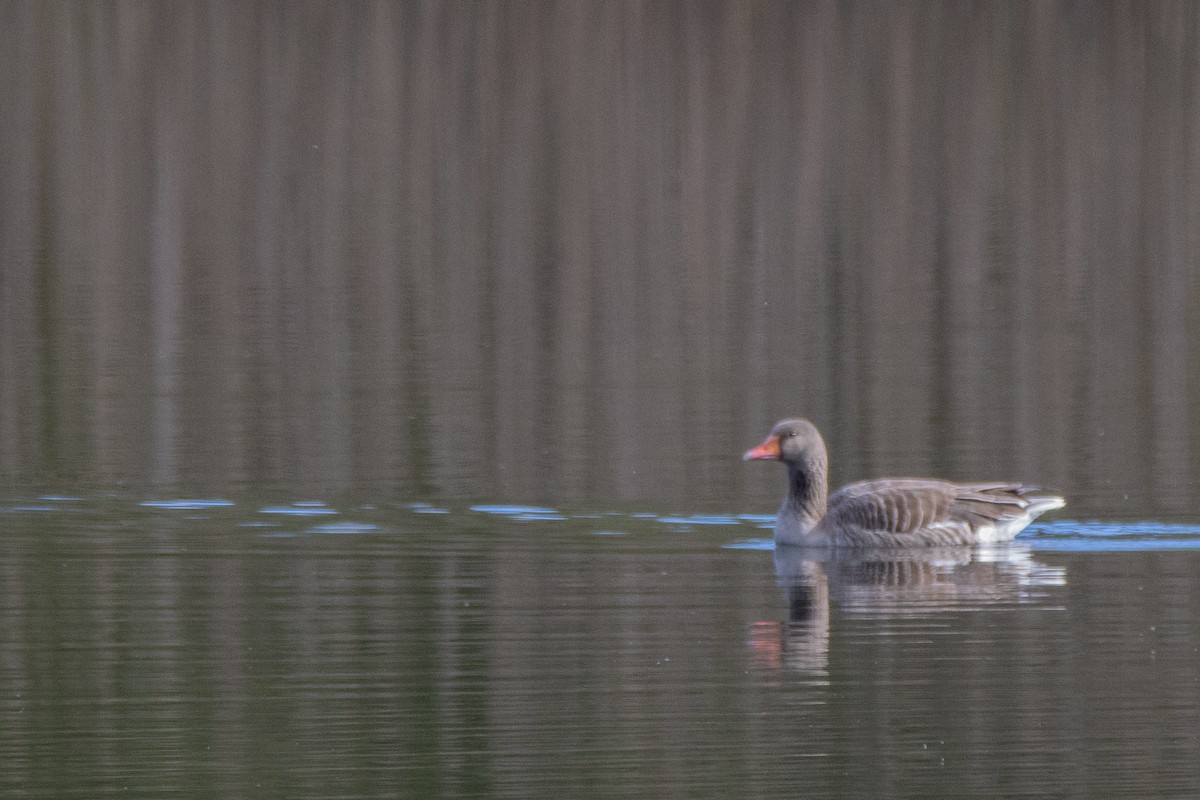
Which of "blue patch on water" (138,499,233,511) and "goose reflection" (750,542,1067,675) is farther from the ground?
"blue patch on water" (138,499,233,511)

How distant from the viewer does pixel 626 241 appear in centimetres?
3161

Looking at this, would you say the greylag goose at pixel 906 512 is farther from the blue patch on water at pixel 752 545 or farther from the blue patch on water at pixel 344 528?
the blue patch on water at pixel 344 528

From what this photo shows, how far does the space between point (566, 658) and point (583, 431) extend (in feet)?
22.1

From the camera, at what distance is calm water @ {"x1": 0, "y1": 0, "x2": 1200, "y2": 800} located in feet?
36.4

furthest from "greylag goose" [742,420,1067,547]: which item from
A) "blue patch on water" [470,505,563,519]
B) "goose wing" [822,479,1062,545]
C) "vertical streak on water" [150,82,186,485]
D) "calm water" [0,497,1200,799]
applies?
"vertical streak on water" [150,82,186,485]

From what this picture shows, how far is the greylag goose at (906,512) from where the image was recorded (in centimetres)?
1608

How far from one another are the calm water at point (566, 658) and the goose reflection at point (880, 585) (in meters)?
0.04

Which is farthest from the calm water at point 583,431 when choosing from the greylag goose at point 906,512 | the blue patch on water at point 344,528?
the greylag goose at point 906,512

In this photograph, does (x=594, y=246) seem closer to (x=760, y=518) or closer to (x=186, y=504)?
(x=760, y=518)

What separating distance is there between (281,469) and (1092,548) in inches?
215

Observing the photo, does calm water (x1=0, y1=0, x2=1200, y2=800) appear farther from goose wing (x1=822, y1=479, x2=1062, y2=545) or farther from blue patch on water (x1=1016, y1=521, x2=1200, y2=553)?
goose wing (x1=822, y1=479, x2=1062, y2=545)

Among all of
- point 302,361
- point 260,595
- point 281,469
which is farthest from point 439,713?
Answer: point 302,361

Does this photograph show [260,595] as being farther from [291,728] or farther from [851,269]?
[851,269]

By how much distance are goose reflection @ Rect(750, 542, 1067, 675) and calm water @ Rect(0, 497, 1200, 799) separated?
0.04 meters
